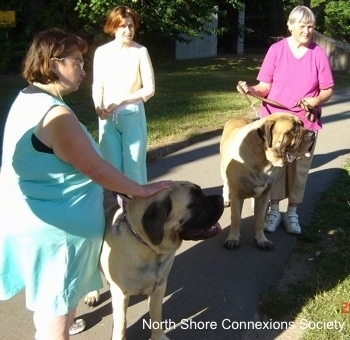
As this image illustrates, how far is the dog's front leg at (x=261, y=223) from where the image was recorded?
4.38 meters

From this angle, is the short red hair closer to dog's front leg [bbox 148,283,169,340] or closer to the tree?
dog's front leg [bbox 148,283,169,340]

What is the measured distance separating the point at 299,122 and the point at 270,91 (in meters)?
0.67

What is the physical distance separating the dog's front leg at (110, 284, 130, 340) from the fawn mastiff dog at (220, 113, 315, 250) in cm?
167

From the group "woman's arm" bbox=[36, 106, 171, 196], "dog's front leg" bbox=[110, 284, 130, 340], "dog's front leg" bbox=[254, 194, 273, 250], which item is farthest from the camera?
"dog's front leg" bbox=[254, 194, 273, 250]

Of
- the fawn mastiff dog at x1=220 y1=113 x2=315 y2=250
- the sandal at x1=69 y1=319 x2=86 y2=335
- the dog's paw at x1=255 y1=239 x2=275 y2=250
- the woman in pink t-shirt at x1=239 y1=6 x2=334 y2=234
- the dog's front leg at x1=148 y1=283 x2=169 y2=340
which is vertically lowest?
the dog's paw at x1=255 y1=239 x2=275 y2=250

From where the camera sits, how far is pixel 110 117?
4.40m

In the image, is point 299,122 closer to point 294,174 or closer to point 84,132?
point 294,174

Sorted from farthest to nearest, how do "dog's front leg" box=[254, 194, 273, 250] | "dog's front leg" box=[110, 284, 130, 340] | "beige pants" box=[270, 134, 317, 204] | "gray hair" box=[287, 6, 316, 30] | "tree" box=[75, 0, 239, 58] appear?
"tree" box=[75, 0, 239, 58] → "beige pants" box=[270, 134, 317, 204] → "dog's front leg" box=[254, 194, 273, 250] → "gray hair" box=[287, 6, 316, 30] → "dog's front leg" box=[110, 284, 130, 340]

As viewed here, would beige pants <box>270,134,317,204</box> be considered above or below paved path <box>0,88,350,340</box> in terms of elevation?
above

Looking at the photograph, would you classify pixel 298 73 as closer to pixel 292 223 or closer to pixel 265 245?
pixel 292 223

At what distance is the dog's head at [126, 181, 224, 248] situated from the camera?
2561 mm

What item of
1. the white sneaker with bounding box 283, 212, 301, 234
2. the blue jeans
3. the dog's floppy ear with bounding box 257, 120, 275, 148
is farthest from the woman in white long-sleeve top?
the white sneaker with bounding box 283, 212, 301, 234

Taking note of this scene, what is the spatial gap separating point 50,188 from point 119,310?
1004mm

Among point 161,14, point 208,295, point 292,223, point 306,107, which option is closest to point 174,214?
point 208,295
